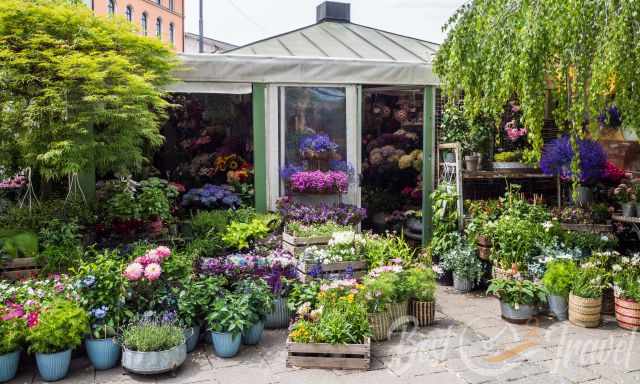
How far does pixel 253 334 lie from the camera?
4734 mm

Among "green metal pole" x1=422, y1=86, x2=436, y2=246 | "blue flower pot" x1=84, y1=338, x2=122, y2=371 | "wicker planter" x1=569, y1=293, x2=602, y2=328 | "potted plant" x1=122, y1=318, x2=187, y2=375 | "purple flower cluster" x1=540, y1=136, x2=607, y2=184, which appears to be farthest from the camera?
"green metal pole" x1=422, y1=86, x2=436, y2=246

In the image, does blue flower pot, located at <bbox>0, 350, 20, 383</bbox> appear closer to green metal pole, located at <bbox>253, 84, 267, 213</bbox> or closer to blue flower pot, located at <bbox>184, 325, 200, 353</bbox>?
blue flower pot, located at <bbox>184, 325, 200, 353</bbox>

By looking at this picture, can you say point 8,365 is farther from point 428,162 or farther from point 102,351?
point 428,162

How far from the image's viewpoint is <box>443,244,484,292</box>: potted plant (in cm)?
644

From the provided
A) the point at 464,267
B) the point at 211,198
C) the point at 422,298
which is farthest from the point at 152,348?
the point at 464,267

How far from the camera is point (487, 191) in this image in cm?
763

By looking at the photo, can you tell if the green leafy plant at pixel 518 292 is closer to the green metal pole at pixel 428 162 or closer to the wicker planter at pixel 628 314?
the wicker planter at pixel 628 314

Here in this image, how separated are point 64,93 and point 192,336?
2.35 m

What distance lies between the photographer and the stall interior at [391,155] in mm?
8297

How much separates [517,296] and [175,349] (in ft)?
10.1

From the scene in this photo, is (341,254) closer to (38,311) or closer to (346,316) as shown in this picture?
(346,316)

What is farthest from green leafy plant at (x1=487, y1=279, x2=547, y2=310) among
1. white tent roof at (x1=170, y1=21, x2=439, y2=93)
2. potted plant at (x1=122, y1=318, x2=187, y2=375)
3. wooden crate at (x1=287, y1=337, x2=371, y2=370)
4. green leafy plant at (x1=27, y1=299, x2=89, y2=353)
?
green leafy plant at (x1=27, y1=299, x2=89, y2=353)

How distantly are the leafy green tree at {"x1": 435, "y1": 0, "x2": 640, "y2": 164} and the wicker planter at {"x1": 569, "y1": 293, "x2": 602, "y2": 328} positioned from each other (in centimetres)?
135

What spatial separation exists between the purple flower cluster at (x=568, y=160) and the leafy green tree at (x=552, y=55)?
1421 millimetres
